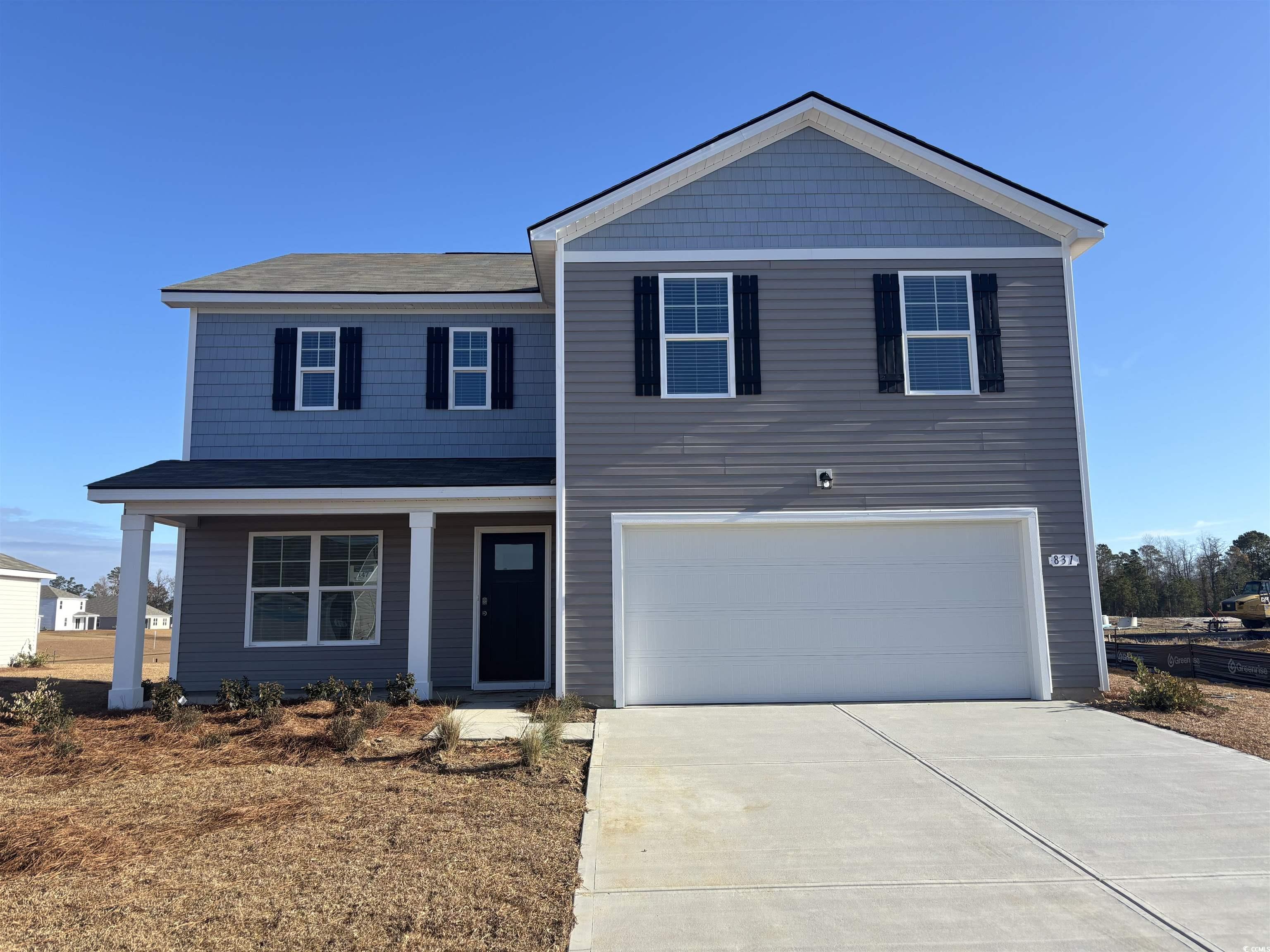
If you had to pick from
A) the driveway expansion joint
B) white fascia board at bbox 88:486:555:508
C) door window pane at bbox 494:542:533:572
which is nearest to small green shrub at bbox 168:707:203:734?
white fascia board at bbox 88:486:555:508

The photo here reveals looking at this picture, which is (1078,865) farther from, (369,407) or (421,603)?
(369,407)

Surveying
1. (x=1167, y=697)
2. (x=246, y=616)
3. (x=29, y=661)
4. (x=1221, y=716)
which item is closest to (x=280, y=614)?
(x=246, y=616)

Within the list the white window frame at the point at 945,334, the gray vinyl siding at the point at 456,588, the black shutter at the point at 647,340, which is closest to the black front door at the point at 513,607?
the gray vinyl siding at the point at 456,588

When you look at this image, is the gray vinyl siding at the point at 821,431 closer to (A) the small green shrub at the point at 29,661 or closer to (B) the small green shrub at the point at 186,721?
(B) the small green shrub at the point at 186,721

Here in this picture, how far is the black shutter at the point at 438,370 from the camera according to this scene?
11930 millimetres

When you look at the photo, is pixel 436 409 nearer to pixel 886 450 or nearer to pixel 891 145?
pixel 886 450

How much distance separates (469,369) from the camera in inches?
474

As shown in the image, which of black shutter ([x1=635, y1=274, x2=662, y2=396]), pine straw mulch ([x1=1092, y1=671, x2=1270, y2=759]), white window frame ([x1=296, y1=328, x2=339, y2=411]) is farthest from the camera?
white window frame ([x1=296, y1=328, x2=339, y2=411])

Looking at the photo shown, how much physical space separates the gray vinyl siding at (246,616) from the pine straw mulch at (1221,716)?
354 inches

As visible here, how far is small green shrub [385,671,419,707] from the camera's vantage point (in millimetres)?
9516

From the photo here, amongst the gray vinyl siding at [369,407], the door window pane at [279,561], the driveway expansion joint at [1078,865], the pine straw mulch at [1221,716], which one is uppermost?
the gray vinyl siding at [369,407]

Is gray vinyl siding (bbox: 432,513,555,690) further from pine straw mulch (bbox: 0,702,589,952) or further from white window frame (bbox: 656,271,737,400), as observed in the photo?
pine straw mulch (bbox: 0,702,589,952)

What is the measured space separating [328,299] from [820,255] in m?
7.03

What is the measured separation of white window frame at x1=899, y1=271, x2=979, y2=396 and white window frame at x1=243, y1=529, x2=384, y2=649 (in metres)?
7.51
